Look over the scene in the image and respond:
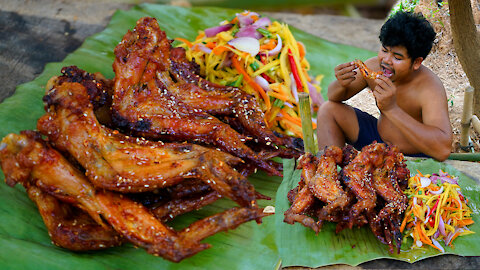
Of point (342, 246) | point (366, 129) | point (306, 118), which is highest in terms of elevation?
point (306, 118)

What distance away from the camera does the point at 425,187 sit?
8.62 ft

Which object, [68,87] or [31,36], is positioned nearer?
[68,87]

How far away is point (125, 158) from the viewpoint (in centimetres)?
257

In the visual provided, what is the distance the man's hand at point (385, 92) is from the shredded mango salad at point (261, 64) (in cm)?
117

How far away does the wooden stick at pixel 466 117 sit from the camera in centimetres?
352

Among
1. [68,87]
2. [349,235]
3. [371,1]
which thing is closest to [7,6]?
[68,87]

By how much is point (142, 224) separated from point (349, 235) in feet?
3.76

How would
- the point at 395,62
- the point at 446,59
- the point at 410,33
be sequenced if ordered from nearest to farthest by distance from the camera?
the point at 410,33
the point at 395,62
the point at 446,59

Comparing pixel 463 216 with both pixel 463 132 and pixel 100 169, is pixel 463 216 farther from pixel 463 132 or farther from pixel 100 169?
pixel 100 169

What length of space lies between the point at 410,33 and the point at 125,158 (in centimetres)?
189

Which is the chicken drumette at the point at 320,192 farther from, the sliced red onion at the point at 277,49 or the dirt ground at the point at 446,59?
the dirt ground at the point at 446,59

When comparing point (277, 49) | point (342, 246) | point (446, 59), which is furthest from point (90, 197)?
point (446, 59)

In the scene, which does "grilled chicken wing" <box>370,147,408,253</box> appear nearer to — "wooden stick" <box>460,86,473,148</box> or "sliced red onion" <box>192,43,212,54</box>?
"wooden stick" <box>460,86,473,148</box>

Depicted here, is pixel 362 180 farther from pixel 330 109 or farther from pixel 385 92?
pixel 330 109
